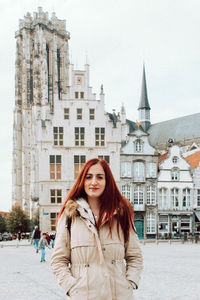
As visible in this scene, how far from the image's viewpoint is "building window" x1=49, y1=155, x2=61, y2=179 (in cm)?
3700

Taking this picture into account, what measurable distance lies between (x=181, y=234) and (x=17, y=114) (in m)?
44.1

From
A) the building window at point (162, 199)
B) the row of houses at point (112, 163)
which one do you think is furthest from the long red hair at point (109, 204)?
the building window at point (162, 199)

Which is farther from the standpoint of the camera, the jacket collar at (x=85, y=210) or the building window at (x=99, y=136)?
the building window at (x=99, y=136)

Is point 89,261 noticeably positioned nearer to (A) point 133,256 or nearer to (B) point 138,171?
(A) point 133,256

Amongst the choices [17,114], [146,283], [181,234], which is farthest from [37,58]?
[146,283]

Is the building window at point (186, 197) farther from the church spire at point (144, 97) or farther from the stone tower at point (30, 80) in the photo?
the church spire at point (144, 97)

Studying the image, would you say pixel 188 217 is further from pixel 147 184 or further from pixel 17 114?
pixel 17 114

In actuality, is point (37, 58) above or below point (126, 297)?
above

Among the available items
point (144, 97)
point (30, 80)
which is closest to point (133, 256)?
point (30, 80)

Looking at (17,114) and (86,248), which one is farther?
(17,114)

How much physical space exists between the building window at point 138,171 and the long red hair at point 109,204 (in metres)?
35.2

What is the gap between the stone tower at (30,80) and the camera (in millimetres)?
73062

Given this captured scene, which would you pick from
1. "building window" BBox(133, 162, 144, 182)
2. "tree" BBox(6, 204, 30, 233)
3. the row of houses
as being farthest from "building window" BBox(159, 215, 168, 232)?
"tree" BBox(6, 204, 30, 233)

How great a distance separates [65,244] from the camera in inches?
125
